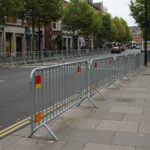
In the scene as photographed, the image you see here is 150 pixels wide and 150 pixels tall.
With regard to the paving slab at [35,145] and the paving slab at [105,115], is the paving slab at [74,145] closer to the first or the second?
the paving slab at [35,145]

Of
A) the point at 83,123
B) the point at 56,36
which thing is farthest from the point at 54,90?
the point at 56,36

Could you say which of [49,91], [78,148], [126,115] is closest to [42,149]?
[78,148]

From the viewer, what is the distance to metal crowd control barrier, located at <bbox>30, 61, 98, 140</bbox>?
4.98m

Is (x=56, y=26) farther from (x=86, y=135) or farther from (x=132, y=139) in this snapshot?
(x=132, y=139)

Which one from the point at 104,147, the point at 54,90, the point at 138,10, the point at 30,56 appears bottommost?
the point at 104,147

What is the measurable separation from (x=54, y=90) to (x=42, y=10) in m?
26.2

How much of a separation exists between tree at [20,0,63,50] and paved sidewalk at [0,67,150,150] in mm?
23672

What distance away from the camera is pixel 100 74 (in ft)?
30.9

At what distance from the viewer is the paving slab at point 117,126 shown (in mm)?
5656

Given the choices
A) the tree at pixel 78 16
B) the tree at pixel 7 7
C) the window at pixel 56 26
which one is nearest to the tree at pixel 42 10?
the tree at pixel 7 7

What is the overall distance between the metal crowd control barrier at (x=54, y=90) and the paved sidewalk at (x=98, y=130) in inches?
11.4

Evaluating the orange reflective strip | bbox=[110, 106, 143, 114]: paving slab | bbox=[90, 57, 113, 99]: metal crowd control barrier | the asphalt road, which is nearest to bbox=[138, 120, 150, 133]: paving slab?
bbox=[110, 106, 143, 114]: paving slab

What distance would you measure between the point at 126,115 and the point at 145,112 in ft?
2.07

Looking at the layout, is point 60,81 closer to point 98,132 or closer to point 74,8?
point 98,132
